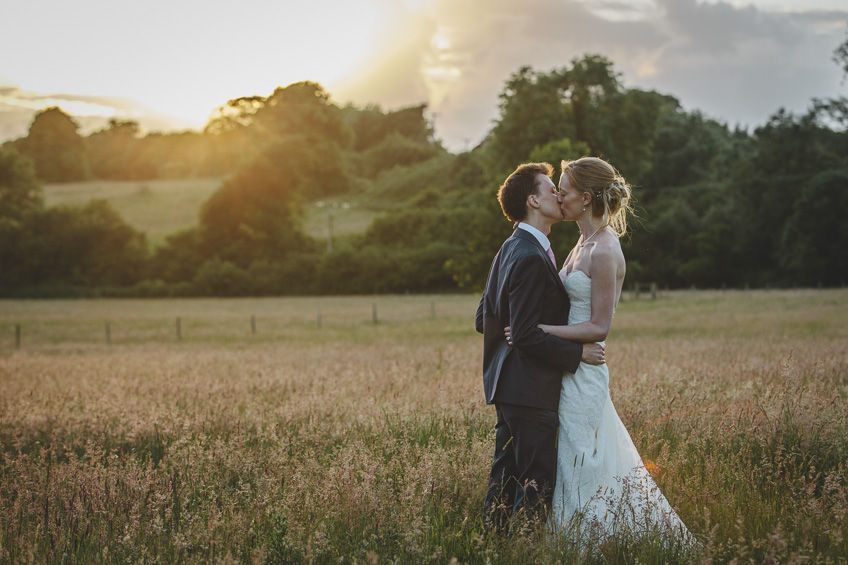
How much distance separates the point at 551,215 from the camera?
4.14m

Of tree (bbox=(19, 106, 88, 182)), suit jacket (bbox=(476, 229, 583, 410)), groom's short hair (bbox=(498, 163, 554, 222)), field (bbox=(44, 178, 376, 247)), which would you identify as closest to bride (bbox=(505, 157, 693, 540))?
suit jacket (bbox=(476, 229, 583, 410))

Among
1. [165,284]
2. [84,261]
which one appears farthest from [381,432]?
[84,261]

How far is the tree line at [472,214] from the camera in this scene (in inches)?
1937

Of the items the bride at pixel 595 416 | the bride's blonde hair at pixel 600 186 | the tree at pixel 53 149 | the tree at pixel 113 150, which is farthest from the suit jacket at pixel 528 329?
the tree at pixel 113 150

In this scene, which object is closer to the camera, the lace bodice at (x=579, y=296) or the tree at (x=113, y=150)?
the lace bodice at (x=579, y=296)

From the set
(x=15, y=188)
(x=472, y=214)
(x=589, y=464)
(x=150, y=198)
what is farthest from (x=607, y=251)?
(x=150, y=198)

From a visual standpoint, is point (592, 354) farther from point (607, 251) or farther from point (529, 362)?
point (607, 251)

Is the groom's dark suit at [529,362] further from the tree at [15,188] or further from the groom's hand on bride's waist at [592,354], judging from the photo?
the tree at [15,188]

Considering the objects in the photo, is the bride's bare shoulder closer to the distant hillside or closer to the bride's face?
the bride's face

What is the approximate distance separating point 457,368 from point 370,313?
29765 mm

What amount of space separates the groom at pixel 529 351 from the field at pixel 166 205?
72.1 metres

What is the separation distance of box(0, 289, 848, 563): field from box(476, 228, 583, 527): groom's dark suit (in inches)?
15.2

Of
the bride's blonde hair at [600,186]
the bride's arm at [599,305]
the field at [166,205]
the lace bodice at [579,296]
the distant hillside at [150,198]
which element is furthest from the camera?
the distant hillside at [150,198]

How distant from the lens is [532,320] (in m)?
3.85
